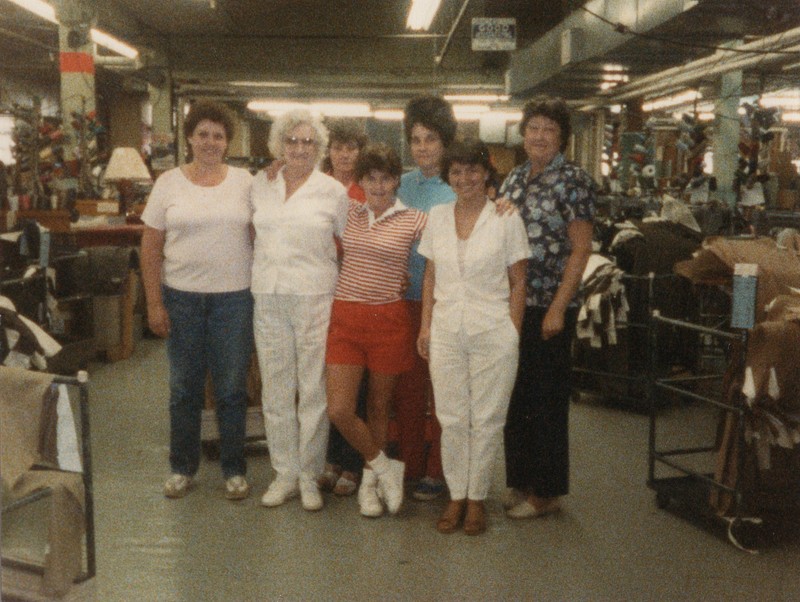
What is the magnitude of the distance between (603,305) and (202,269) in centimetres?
257

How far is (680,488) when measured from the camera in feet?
11.9

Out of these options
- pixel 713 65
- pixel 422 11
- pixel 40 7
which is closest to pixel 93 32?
pixel 40 7

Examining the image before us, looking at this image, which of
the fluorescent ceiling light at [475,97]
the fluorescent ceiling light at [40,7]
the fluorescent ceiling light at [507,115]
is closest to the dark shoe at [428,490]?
the fluorescent ceiling light at [40,7]

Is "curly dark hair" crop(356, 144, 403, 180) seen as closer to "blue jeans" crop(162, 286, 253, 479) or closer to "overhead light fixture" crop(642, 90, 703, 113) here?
A: "blue jeans" crop(162, 286, 253, 479)

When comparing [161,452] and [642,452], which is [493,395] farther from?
[161,452]

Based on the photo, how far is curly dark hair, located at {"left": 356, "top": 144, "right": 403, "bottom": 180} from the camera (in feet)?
11.0

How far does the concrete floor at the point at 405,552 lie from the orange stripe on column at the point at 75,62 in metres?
6.05

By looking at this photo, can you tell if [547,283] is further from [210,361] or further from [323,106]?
[323,106]

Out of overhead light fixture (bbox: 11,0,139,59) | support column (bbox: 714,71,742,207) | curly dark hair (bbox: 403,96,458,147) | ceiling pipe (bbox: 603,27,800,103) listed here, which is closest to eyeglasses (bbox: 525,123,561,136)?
curly dark hair (bbox: 403,96,458,147)

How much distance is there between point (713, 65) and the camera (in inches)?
332

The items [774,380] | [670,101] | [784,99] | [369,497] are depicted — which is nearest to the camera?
[774,380]

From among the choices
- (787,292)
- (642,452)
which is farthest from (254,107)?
(787,292)

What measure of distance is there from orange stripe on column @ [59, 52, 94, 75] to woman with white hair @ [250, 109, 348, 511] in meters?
6.31

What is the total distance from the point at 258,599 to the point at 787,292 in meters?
2.10
